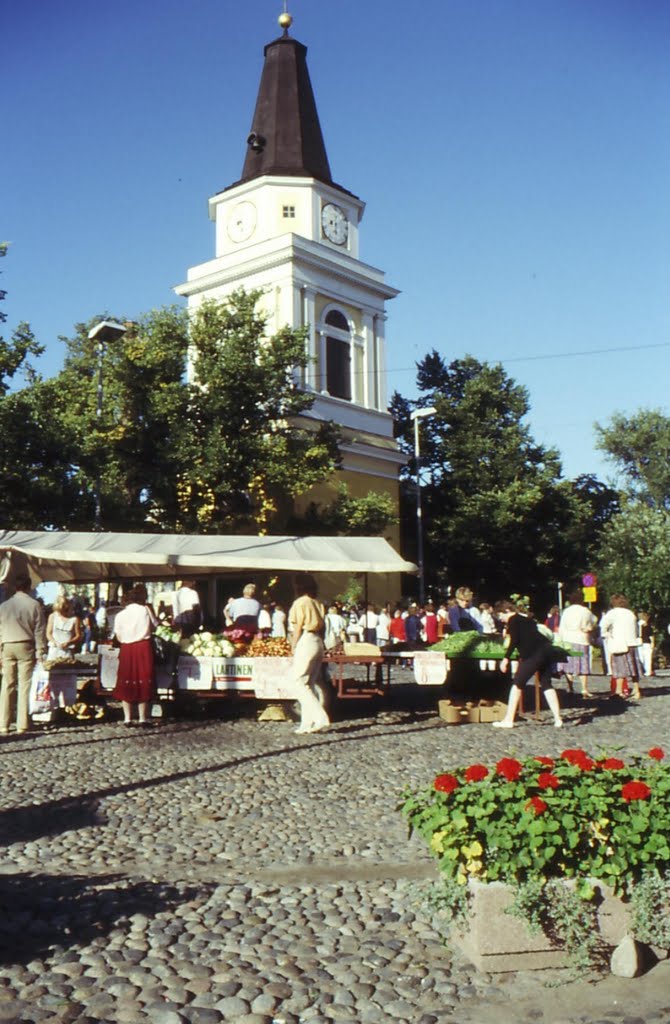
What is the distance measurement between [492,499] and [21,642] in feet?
113

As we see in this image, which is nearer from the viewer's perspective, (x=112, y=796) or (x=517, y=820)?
(x=517, y=820)

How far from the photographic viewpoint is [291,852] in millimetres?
7004

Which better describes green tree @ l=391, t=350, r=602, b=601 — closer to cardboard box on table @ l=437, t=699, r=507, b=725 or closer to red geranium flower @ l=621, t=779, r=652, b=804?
cardboard box on table @ l=437, t=699, r=507, b=725

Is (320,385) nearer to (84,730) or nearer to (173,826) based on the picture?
(84,730)

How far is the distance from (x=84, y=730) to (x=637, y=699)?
31.7ft

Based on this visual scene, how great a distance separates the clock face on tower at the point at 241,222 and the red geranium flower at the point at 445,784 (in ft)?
129

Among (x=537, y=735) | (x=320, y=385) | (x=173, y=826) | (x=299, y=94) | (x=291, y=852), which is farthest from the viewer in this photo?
(x=299, y=94)

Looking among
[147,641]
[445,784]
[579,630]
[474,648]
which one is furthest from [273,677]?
[445,784]

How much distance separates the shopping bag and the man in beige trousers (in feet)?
3.95

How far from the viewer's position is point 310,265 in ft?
133

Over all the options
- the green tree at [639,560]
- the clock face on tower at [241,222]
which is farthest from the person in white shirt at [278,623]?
the clock face on tower at [241,222]

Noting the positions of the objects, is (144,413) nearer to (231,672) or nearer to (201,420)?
(201,420)

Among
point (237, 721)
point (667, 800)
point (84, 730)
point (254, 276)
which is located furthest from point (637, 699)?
point (254, 276)

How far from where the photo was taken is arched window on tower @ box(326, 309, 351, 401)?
41.8 meters
